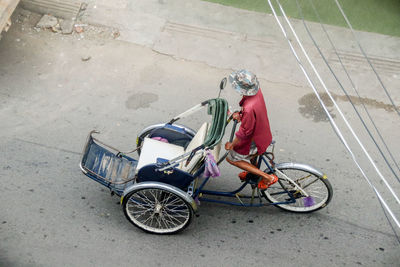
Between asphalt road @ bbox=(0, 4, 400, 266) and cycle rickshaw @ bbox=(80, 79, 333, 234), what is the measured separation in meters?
0.19

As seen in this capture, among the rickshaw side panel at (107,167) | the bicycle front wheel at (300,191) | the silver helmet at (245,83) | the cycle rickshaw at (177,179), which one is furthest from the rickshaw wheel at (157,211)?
the silver helmet at (245,83)

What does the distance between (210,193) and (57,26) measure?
4591 mm

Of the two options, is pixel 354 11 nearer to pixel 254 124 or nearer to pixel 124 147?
pixel 254 124

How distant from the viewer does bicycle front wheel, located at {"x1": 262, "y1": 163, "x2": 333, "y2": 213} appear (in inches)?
190

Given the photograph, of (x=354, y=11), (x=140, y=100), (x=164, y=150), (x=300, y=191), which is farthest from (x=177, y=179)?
(x=354, y=11)

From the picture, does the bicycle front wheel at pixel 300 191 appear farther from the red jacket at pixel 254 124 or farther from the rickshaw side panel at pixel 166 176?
the rickshaw side panel at pixel 166 176

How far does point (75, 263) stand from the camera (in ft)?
15.2

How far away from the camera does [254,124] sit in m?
4.32

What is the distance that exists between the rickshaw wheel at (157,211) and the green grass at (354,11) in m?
4.88

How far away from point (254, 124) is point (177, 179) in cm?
98

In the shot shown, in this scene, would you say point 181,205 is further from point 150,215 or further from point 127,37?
point 127,37

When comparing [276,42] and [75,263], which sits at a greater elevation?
[276,42]

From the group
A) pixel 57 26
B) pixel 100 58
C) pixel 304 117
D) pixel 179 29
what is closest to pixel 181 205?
pixel 304 117

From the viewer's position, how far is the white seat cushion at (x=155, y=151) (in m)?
4.75
